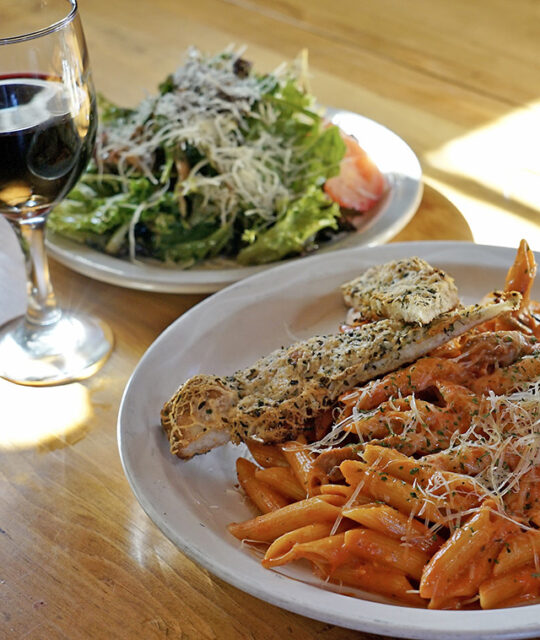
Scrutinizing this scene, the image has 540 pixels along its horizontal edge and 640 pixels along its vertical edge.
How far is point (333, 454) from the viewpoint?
137 centimetres

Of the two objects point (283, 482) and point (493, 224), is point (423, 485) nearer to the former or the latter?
point (283, 482)

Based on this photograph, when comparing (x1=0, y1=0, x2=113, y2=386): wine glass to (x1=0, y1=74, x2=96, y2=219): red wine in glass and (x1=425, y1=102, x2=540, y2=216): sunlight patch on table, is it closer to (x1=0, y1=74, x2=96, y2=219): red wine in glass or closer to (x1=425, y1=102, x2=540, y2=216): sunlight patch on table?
(x1=0, y1=74, x2=96, y2=219): red wine in glass

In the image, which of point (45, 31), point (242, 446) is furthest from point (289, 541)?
point (45, 31)

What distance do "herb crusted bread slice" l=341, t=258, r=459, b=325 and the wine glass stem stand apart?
0.68 meters

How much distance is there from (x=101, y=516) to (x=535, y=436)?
2.52 ft

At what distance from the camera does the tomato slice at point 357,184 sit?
232cm

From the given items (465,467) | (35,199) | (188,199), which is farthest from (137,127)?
(465,467)

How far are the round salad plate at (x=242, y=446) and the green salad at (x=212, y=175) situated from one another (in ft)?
0.88

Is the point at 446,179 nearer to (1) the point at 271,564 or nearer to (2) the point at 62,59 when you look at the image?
(2) the point at 62,59

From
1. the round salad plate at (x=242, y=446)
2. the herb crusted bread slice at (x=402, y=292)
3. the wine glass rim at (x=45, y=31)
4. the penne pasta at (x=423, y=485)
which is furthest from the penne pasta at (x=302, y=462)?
the wine glass rim at (x=45, y=31)

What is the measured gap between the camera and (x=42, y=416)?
1.74m

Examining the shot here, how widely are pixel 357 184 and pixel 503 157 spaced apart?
0.57m

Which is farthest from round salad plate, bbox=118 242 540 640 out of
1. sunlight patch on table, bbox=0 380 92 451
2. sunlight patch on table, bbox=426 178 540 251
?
sunlight patch on table, bbox=426 178 540 251

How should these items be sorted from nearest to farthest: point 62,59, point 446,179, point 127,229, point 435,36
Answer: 1. point 62,59
2. point 127,229
3. point 446,179
4. point 435,36
